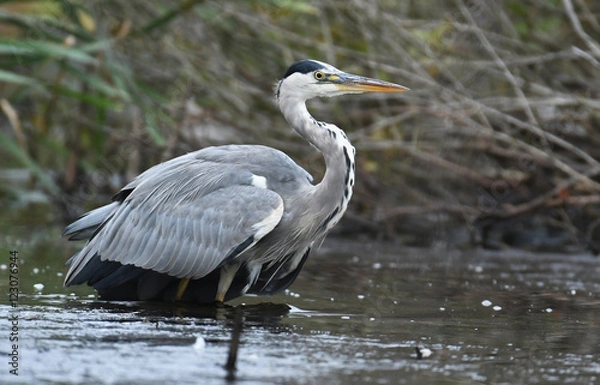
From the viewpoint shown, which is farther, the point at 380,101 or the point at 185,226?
the point at 380,101

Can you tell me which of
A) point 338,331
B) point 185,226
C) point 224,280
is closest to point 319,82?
point 185,226

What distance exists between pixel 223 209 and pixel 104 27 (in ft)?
17.9

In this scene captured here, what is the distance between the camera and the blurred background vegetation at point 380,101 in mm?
9531

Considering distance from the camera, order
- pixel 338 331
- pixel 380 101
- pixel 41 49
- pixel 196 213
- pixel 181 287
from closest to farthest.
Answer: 1. pixel 338 331
2. pixel 196 213
3. pixel 181 287
4. pixel 41 49
5. pixel 380 101

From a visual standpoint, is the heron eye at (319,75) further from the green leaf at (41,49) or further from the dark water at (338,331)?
the green leaf at (41,49)

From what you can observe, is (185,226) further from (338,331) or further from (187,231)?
(338,331)

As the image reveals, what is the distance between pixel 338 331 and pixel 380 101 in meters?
5.49

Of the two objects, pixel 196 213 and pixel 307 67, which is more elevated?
pixel 307 67

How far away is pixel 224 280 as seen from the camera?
6.52 meters

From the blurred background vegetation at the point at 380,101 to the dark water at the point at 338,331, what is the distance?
1574 mm

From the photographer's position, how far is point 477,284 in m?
7.72

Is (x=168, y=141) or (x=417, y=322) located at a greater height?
(x=168, y=141)

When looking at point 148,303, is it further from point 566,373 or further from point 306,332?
point 566,373

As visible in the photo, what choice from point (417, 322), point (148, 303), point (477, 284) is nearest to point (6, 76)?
point (148, 303)
